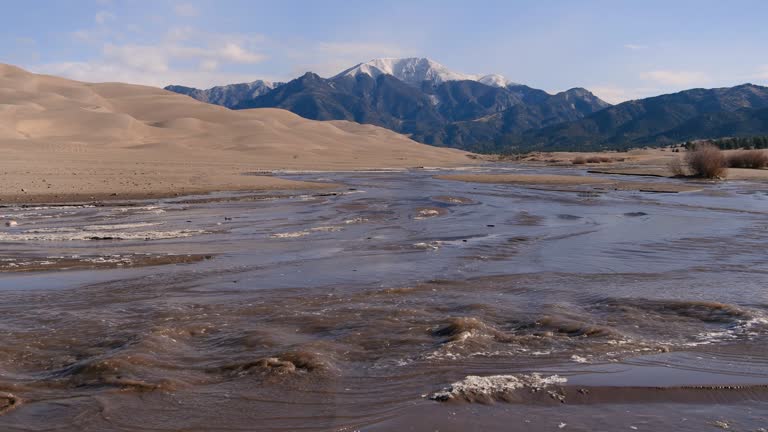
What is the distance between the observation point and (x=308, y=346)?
8250 millimetres

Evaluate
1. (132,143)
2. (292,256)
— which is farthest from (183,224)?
(132,143)

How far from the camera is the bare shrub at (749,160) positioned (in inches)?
2454

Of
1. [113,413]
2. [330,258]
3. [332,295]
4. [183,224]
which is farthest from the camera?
[183,224]

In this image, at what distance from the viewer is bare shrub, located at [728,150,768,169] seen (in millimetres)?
62344

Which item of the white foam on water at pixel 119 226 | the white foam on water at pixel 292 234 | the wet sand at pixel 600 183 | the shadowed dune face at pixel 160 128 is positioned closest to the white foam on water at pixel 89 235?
the white foam on water at pixel 119 226

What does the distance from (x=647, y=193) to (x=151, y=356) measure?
35.4 meters

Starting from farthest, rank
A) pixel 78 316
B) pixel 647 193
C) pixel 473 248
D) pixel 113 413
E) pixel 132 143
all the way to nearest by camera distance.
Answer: pixel 132 143
pixel 647 193
pixel 473 248
pixel 78 316
pixel 113 413

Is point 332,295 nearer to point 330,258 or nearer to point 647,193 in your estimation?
point 330,258

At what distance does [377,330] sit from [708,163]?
48821mm

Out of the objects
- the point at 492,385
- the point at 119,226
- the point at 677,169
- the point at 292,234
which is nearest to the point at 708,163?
the point at 677,169

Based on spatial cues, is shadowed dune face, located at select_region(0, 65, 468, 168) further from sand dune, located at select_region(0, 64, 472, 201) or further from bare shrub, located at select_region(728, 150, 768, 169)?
bare shrub, located at select_region(728, 150, 768, 169)

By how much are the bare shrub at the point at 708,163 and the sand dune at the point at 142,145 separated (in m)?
31.8

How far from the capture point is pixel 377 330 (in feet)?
29.8

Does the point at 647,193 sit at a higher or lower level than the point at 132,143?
lower
